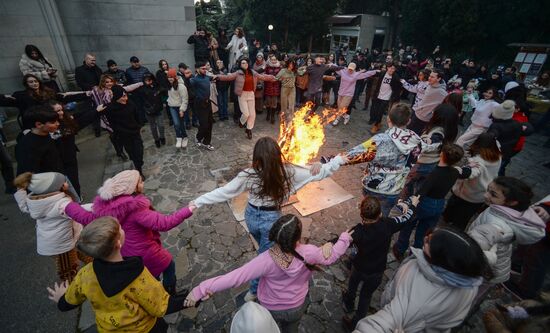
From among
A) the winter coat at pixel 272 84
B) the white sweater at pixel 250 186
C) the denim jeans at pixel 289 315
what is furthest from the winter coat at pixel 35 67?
the denim jeans at pixel 289 315

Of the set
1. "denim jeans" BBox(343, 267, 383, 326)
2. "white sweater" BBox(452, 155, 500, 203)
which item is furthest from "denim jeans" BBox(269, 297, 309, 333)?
"white sweater" BBox(452, 155, 500, 203)

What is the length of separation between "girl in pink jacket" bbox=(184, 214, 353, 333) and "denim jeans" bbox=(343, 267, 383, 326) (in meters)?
0.79

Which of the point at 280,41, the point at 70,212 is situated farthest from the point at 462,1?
the point at 70,212

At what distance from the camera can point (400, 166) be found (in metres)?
4.00

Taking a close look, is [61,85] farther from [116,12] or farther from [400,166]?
[400,166]

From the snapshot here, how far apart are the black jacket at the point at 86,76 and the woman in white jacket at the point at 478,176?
10.9 metres

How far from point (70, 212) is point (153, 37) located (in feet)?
33.8

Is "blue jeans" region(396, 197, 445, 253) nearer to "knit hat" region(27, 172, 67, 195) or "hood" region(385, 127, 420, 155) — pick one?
"hood" region(385, 127, 420, 155)

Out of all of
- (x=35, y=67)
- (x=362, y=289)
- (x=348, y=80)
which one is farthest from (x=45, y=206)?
(x=348, y=80)

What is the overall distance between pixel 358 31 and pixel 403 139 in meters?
29.1

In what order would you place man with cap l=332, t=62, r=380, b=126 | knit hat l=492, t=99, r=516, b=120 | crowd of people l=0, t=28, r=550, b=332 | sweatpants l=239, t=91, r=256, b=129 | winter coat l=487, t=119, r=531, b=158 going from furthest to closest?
man with cap l=332, t=62, r=380, b=126
sweatpants l=239, t=91, r=256, b=129
winter coat l=487, t=119, r=531, b=158
knit hat l=492, t=99, r=516, b=120
crowd of people l=0, t=28, r=550, b=332

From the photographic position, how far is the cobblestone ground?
3840mm

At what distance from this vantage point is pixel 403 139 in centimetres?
382

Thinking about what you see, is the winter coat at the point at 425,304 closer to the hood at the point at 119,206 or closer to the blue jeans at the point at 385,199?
the blue jeans at the point at 385,199
